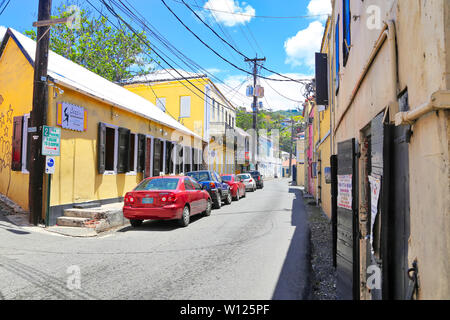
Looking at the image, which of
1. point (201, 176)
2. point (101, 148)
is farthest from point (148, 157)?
point (101, 148)

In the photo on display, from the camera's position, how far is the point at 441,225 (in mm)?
1805

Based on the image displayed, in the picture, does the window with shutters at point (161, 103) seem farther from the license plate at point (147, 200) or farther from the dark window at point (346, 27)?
the dark window at point (346, 27)

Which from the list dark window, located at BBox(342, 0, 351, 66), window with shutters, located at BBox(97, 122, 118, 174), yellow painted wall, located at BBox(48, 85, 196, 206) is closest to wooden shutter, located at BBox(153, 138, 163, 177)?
yellow painted wall, located at BBox(48, 85, 196, 206)

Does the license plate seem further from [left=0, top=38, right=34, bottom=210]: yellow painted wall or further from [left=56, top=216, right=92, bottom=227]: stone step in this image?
[left=0, top=38, right=34, bottom=210]: yellow painted wall

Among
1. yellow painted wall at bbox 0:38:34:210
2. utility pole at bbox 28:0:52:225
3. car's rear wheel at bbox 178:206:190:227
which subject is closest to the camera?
utility pole at bbox 28:0:52:225

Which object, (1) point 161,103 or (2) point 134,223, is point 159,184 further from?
(1) point 161,103

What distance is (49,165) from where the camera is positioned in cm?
810

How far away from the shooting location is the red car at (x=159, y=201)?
8242 mm

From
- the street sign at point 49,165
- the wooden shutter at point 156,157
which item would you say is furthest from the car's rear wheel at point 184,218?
the wooden shutter at point 156,157

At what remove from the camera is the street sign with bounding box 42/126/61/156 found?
7882 millimetres

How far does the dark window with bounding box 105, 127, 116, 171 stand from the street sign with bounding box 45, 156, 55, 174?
3.35 meters

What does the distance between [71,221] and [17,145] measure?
3.45m
